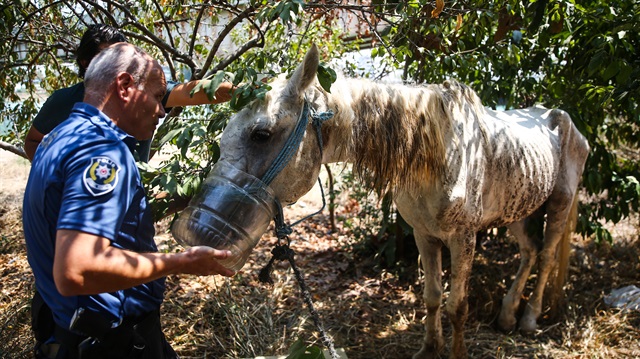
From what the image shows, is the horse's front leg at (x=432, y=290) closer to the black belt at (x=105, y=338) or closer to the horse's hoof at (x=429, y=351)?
the horse's hoof at (x=429, y=351)

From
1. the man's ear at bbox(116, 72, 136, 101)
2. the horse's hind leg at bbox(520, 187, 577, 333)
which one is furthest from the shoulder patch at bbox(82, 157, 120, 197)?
the horse's hind leg at bbox(520, 187, 577, 333)

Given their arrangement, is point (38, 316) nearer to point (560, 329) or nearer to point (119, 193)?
point (119, 193)

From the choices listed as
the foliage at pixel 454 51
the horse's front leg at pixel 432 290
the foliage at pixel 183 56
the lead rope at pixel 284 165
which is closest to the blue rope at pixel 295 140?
the lead rope at pixel 284 165

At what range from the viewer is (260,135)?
2.12 metres

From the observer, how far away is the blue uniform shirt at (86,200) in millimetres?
1374

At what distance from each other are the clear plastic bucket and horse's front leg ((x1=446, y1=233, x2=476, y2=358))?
141 centimetres

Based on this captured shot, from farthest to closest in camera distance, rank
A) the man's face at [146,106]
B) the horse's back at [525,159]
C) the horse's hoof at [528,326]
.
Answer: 1. the horse's hoof at [528,326]
2. the horse's back at [525,159]
3. the man's face at [146,106]

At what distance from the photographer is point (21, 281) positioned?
4.43 metres

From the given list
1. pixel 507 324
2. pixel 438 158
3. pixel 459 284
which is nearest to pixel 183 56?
pixel 438 158

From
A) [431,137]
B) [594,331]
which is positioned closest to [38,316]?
[431,137]

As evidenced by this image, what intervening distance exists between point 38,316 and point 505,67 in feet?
13.0

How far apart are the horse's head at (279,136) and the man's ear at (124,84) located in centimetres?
54

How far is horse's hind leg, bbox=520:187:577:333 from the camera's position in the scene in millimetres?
3801

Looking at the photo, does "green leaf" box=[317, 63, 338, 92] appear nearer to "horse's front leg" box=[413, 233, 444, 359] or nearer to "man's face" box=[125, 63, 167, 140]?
"man's face" box=[125, 63, 167, 140]
